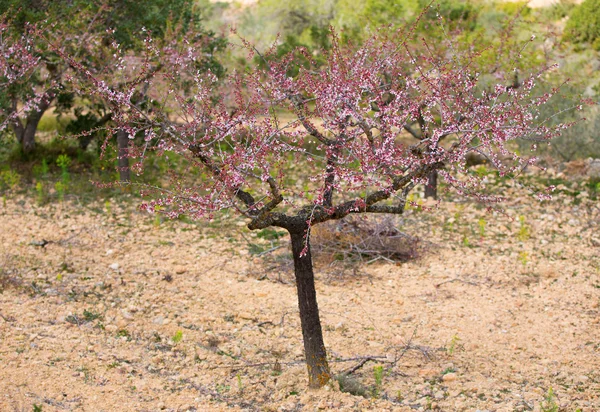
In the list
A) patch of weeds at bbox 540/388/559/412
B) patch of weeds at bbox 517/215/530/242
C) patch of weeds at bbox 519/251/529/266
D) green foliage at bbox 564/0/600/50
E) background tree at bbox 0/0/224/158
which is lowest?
patch of weeds at bbox 540/388/559/412

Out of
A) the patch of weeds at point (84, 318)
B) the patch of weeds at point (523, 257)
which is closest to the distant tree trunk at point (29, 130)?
the patch of weeds at point (84, 318)

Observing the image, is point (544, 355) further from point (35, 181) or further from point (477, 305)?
point (35, 181)

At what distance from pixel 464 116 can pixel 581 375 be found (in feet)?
7.77

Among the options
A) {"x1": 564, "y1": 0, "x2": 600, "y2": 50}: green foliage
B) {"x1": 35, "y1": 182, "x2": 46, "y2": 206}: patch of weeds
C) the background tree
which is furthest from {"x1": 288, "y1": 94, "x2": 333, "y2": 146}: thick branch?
{"x1": 564, "y1": 0, "x2": 600, "y2": 50}: green foliage

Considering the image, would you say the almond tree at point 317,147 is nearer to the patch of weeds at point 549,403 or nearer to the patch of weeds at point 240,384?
the patch of weeds at point 240,384

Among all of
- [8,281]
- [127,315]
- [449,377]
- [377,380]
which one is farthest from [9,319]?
[449,377]

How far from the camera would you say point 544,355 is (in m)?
5.90

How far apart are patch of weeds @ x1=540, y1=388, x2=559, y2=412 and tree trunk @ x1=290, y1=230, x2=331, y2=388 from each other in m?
Result: 1.51

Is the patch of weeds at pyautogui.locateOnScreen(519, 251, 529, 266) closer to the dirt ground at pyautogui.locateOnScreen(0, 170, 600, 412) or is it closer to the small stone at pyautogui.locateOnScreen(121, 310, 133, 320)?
the dirt ground at pyautogui.locateOnScreen(0, 170, 600, 412)

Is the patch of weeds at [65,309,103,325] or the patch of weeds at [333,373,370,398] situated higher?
the patch of weeds at [65,309,103,325]

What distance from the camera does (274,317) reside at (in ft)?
21.3

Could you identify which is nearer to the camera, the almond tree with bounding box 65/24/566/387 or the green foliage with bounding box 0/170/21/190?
the almond tree with bounding box 65/24/566/387

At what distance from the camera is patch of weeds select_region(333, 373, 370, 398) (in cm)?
515

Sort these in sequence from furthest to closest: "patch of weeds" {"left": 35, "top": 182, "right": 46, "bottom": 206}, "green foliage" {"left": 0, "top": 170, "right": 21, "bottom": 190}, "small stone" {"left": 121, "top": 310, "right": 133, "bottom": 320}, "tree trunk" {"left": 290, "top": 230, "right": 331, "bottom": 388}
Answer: "green foliage" {"left": 0, "top": 170, "right": 21, "bottom": 190}
"patch of weeds" {"left": 35, "top": 182, "right": 46, "bottom": 206}
"small stone" {"left": 121, "top": 310, "right": 133, "bottom": 320}
"tree trunk" {"left": 290, "top": 230, "right": 331, "bottom": 388}
